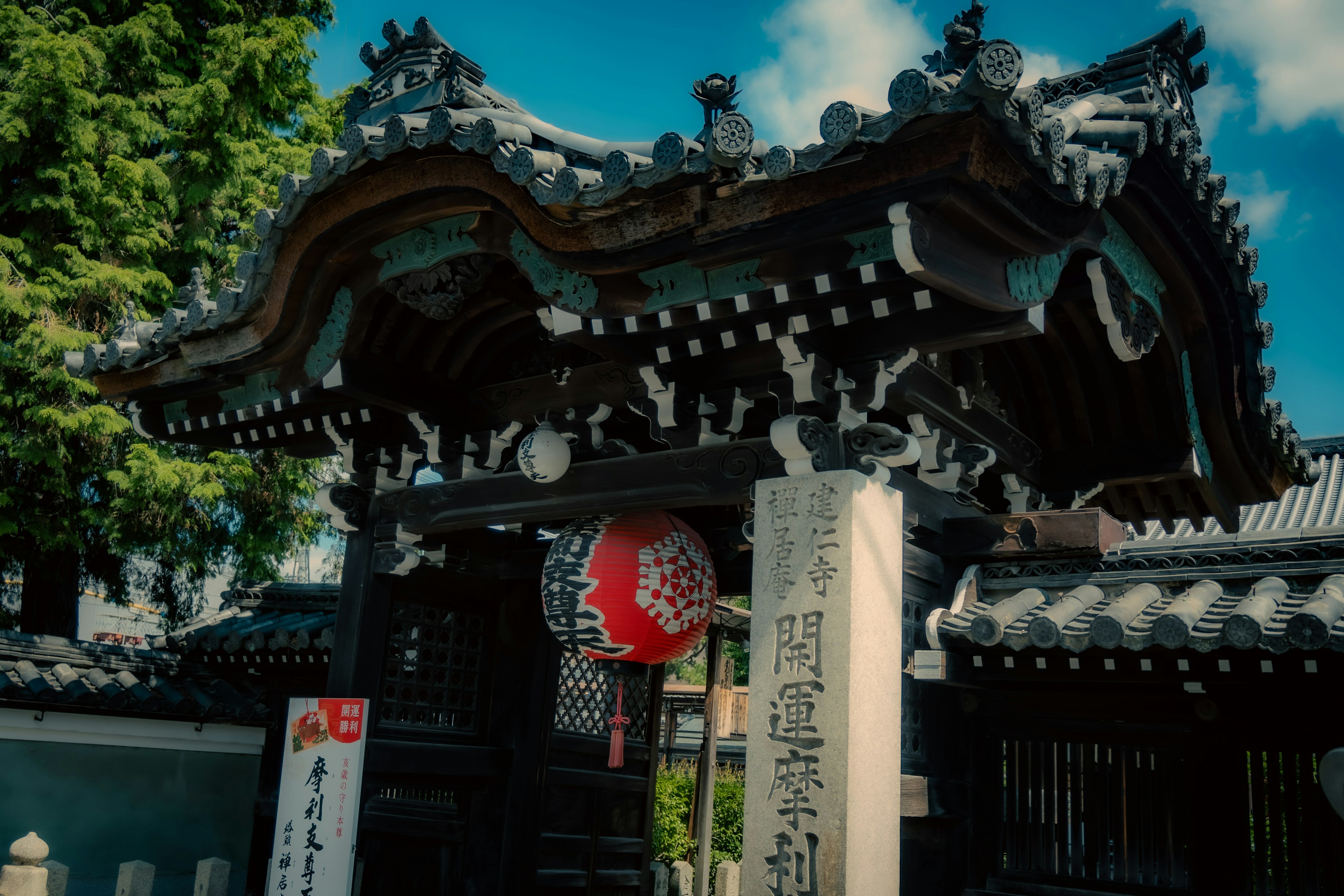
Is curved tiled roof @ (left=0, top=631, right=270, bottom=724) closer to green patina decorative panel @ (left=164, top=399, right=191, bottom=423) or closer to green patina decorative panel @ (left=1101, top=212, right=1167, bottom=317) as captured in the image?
green patina decorative panel @ (left=164, top=399, right=191, bottom=423)

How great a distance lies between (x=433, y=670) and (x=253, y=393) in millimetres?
2199

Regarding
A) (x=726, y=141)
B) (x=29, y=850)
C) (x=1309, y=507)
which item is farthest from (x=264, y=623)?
(x=1309, y=507)

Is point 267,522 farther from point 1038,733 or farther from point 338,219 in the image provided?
point 1038,733

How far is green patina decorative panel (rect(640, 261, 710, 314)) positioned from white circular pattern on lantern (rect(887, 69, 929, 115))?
130 cm

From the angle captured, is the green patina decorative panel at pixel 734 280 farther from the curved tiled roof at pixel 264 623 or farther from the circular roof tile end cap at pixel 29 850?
the circular roof tile end cap at pixel 29 850

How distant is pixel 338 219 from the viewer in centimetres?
564

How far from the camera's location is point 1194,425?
6559 millimetres

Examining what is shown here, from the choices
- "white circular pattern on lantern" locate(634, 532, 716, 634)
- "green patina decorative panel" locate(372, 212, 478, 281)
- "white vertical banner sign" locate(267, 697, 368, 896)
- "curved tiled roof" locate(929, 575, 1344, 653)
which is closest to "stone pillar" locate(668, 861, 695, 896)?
"white vertical banner sign" locate(267, 697, 368, 896)

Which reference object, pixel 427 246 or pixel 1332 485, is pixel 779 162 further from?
pixel 1332 485

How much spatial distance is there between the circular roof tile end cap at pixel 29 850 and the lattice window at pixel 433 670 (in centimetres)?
242

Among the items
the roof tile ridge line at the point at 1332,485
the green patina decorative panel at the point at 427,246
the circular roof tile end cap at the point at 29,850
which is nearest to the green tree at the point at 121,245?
the circular roof tile end cap at the point at 29,850

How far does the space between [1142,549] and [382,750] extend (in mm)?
4732

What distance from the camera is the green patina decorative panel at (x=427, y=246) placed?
5.52 metres

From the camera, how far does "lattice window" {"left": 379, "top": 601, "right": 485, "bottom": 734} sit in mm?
6949
